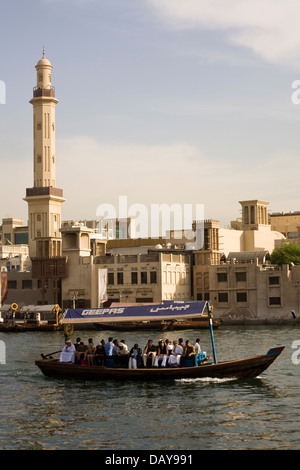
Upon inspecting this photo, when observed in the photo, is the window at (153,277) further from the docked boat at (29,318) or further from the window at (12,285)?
the window at (12,285)

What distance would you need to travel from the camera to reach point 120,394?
3594 centimetres

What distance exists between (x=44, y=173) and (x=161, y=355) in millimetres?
83323

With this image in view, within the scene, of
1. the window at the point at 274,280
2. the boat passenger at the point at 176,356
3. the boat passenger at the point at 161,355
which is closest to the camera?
the boat passenger at the point at 176,356

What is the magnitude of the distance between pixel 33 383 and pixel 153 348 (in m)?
5.96

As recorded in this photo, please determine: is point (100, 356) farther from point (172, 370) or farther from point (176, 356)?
point (172, 370)

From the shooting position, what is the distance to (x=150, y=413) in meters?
31.3

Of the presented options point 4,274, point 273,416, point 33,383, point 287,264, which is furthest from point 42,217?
point 273,416

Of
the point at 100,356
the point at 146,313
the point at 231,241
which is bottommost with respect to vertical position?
the point at 100,356

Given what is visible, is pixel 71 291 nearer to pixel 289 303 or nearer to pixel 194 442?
pixel 289 303

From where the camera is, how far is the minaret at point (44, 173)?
119000 millimetres

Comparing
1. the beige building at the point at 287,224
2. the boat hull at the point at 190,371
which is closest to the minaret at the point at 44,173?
the beige building at the point at 287,224

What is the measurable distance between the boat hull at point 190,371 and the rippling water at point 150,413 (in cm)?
36

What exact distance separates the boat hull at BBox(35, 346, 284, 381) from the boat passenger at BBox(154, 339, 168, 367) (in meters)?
0.66

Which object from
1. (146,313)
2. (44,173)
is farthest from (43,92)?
(146,313)
